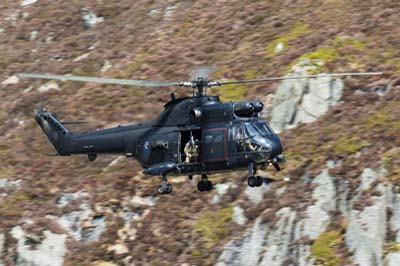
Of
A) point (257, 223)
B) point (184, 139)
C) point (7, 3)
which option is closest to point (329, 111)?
point (257, 223)

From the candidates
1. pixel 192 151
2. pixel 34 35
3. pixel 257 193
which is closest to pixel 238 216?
pixel 257 193

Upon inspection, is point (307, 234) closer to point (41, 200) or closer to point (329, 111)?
point (329, 111)

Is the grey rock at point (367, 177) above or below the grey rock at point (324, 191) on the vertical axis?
above

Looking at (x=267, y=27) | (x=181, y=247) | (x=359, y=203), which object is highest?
(x=267, y=27)

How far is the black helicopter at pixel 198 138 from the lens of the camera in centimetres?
2347

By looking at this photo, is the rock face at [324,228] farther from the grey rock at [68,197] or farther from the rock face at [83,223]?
the grey rock at [68,197]

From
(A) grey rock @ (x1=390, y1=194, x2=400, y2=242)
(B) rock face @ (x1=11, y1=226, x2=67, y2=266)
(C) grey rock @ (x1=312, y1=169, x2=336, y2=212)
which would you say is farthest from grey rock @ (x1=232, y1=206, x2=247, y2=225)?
(B) rock face @ (x1=11, y1=226, x2=67, y2=266)

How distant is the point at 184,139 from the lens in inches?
980

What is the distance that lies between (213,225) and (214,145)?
8.42 metres

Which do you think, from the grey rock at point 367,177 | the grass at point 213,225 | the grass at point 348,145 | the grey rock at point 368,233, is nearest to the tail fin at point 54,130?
the grass at point 213,225

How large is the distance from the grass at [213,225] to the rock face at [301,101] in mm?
4723

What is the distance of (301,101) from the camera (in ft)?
115

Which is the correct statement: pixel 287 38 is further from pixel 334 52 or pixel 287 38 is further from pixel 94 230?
pixel 94 230

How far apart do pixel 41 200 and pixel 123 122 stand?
4907 millimetres
